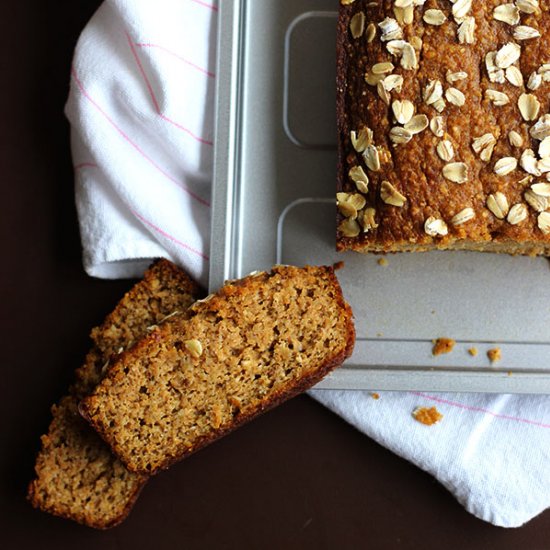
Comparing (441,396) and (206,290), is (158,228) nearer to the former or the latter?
(206,290)

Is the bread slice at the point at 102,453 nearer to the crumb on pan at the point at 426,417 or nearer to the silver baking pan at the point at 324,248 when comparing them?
the silver baking pan at the point at 324,248

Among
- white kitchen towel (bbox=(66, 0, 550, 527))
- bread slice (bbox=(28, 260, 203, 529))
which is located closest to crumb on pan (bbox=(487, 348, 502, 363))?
white kitchen towel (bbox=(66, 0, 550, 527))

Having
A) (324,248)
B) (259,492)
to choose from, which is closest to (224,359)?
(324,248)

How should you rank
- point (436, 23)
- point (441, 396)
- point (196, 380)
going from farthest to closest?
point (441, 396) → point (196, 380) → point (436, 23)

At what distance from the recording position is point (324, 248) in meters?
2.20

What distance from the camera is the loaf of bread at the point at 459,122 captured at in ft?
6.08

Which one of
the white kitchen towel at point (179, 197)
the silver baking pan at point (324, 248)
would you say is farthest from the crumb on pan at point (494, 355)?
the white kitchen towel at point (179, 197)

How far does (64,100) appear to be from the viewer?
245 cm

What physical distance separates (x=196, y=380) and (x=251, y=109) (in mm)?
858

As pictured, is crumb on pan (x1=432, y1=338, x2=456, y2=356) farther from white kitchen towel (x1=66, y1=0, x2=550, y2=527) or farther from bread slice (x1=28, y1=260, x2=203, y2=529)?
bread slice (x1=28, y1=260, x2=203, y2=529)

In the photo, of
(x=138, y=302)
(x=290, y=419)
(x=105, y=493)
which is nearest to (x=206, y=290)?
(x=138, y=302)

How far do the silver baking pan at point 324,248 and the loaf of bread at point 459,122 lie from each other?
0.31 metres

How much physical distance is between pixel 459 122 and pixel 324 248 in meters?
0.57

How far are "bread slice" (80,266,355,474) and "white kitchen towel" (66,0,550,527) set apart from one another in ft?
0.90
